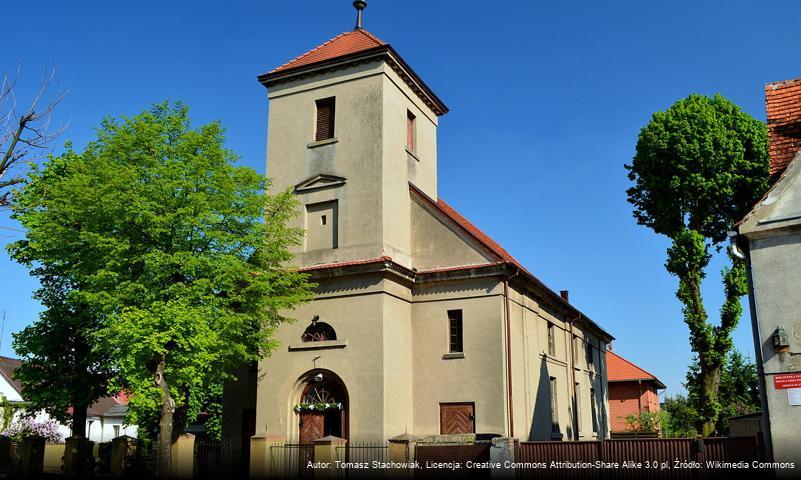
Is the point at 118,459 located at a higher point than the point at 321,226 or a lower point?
lower

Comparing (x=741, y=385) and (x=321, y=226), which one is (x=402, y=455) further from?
(x=741, y=385)

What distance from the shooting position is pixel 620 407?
2057 inches

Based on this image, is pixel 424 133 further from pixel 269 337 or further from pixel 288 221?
pixel 269 337

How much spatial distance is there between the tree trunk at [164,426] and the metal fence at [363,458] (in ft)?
16.8

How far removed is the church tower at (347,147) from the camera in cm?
2411

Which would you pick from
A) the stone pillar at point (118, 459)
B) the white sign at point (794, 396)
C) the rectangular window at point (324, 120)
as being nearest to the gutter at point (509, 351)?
Answer: the rectangular window at point (324, 120)

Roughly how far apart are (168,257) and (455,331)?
32.9 ft

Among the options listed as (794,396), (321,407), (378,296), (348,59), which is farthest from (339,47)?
(794,396)

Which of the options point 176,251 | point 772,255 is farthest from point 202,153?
point 772,255

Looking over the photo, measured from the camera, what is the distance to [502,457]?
17562 mm

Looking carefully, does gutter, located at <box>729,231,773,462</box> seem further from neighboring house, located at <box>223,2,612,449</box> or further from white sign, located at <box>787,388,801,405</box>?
neighboring house, located at <box>223,2,612,449</box>

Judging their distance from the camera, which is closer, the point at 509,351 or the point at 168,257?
the point at 168,257

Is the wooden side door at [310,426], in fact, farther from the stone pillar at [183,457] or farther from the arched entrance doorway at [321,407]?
the stone pillar at [183,457]

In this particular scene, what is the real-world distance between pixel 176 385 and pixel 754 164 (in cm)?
2127
